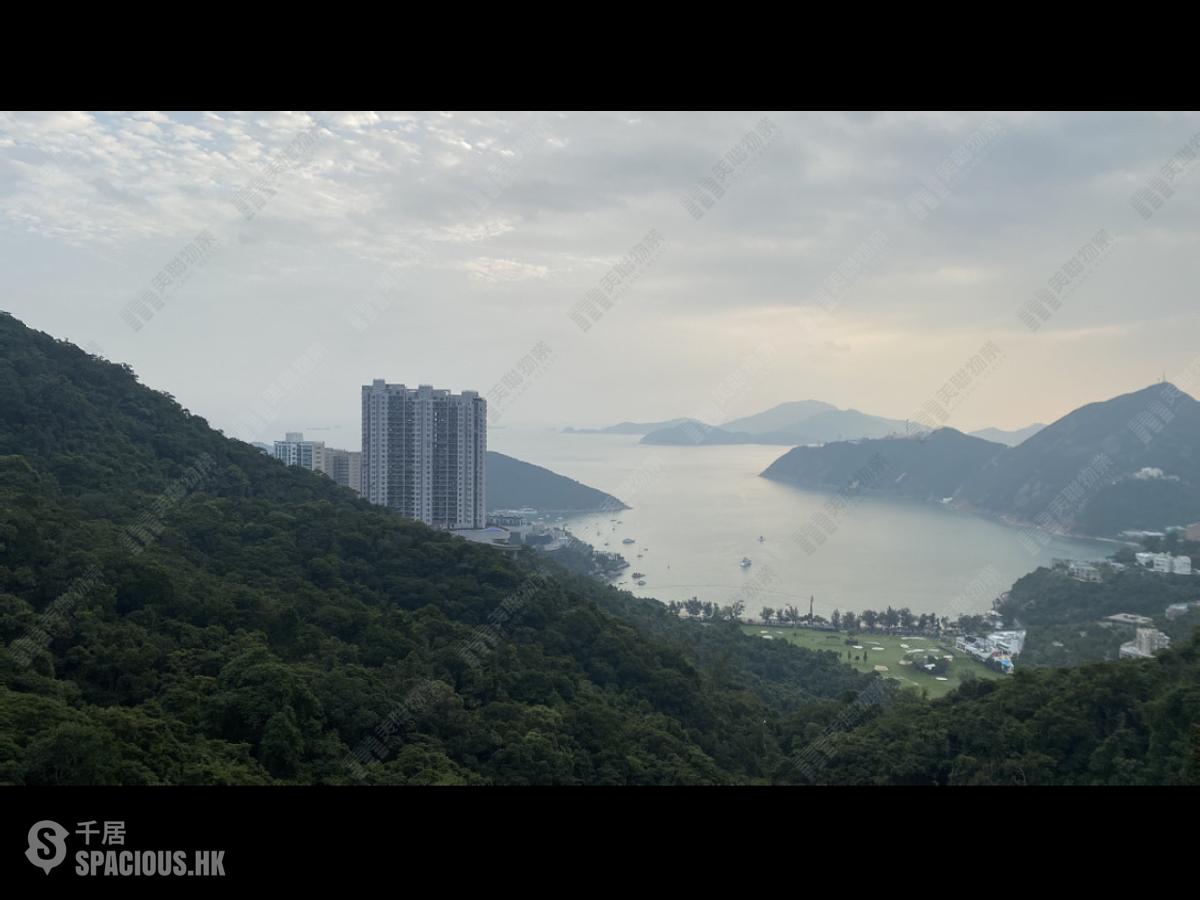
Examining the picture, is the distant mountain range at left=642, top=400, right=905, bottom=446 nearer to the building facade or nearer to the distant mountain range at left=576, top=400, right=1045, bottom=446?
the distant mountain range at left=576, top=400, right=1045, bottom=446

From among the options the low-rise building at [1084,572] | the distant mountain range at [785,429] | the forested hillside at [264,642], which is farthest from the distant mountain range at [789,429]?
the forested hillside at [264,642]

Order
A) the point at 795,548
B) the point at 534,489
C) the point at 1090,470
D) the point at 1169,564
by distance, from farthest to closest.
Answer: the point at 534,489 < the point at 1090,470 < the point at 795,548 < the point at 1169,564

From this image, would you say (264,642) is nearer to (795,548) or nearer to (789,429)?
(795,548)
